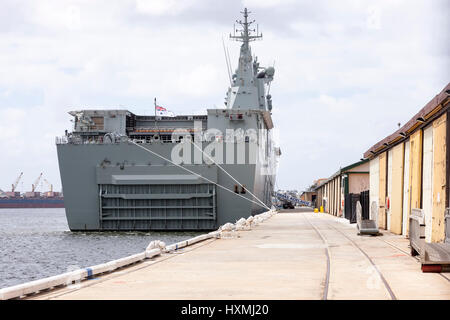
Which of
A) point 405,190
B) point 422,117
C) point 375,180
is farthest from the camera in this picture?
point 375,180

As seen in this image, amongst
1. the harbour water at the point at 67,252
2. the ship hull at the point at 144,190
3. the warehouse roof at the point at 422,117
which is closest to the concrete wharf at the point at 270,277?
the warehouse roof at the point at 422,117

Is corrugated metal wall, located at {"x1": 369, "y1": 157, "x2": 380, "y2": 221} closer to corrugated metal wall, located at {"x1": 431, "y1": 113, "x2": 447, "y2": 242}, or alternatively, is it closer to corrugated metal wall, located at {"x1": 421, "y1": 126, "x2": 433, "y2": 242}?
corrugated metal wall, located at {"x1": 421, "y1": 126, "x2": 433, "y2": 242}

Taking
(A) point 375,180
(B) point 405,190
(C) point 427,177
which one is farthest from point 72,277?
(A) point 375,180

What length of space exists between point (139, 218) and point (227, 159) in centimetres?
786

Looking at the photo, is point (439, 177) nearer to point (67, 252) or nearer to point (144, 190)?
point (67, 252)

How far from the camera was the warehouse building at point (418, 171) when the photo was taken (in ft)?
67.7

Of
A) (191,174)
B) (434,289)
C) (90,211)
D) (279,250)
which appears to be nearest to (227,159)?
(191,174)

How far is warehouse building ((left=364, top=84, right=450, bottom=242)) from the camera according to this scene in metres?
20.6

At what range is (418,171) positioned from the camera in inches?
996

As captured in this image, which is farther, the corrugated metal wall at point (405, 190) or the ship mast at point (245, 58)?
the ship mast at point (245, 58)

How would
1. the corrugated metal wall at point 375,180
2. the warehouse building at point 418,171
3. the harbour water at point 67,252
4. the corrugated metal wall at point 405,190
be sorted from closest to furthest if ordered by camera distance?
the warehouse building at point 418,171, the harbour water at point 67,252, the corrugated metal wall at point 405,190, the corrugated metal wall at point 375,180

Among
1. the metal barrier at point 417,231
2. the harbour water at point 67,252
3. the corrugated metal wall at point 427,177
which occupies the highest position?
the corrugated metal wall at point 427,177

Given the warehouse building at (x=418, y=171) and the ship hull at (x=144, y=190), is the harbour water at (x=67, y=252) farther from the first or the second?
the warehouse building at (x=418, y=171)
